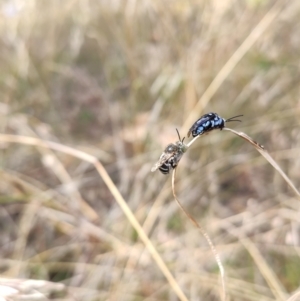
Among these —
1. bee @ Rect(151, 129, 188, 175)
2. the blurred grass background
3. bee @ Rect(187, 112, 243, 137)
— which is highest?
the blurred grass background

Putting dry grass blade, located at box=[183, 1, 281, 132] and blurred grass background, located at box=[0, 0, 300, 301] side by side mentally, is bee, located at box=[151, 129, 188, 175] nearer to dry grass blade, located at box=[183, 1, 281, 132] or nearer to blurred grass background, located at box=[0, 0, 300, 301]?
blurred grass background, located at box=[0, 0, 300, 301]

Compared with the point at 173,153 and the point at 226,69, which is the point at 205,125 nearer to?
the point at 173,153

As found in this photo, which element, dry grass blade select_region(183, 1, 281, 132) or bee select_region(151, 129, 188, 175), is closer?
bee select_region(151, 129, 188, 175)

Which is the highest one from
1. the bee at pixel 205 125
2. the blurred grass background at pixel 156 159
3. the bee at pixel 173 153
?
the blurred grass background at pixel 156 159

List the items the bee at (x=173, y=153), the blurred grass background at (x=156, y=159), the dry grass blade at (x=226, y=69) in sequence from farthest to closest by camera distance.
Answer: the dry grass blade at (x=226, y=69)
the blurred grass background at (x=156, y=159)
the bee at (x=173, y=153)

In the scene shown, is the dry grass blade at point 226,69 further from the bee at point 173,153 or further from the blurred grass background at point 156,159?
the bee at point 173,153

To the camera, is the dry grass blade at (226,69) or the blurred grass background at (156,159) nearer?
the blurred grass background at (156,159)

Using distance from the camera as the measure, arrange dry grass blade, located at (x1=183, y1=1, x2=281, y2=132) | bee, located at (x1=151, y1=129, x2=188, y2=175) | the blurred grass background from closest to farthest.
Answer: bee, located at (x1=151, y1=129, x2=188, y2=175), the blurred grass background, dry grass blade, located at (x1=183, y1=1, x2=281, y2=132)

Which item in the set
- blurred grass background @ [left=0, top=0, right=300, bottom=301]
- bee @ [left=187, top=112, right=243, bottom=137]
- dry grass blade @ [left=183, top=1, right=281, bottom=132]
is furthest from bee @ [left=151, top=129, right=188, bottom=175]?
dry grass blade @ [left=183, top=1, right=281, bottom=132]

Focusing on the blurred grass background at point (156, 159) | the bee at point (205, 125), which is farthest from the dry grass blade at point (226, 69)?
the bee at point (205, 125)

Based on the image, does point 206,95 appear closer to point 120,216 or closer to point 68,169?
point 120,216

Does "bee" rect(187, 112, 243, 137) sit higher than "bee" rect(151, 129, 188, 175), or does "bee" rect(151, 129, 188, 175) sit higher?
"bee" rect(187, 112, 243, 137)
